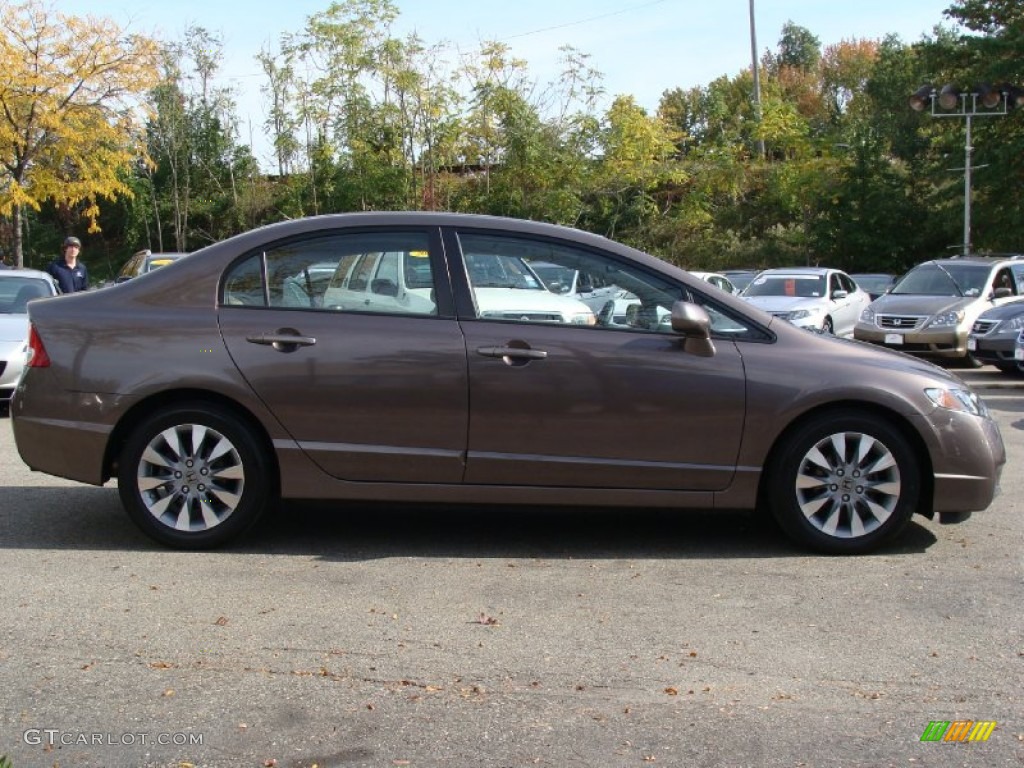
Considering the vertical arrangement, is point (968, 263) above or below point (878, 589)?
above

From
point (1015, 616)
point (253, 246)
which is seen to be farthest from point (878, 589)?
point (253, 246)

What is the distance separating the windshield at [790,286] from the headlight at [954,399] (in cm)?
1386

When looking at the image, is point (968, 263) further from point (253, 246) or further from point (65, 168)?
point (65, 168)

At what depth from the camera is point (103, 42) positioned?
2525cm

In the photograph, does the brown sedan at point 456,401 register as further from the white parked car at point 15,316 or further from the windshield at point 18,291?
Answer: the windshield at point 18,291

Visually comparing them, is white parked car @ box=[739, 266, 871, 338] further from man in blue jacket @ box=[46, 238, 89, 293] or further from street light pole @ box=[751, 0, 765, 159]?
street light pole @ box=[751, 0, 765, 159]

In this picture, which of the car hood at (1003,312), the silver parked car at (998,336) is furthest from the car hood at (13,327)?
the car hood at (1003,312)

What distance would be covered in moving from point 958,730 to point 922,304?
574 inches

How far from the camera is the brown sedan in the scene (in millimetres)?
5559

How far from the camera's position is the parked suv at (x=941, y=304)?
660 inches

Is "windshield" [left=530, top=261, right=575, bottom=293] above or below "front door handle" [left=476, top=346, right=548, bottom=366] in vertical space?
above

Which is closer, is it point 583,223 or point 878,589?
point 878,589

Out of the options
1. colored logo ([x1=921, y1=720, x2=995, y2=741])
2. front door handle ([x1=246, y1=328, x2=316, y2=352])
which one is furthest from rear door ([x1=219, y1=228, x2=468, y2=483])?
colored logo ([x1=921, y1=720, x2=995, y2=741])

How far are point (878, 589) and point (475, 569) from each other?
1836 millimetres
